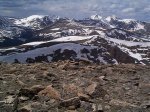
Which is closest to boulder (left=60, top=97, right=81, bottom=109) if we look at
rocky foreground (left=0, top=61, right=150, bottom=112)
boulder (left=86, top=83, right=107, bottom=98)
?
rocky foreground (left=0, top=61, right=150, bottom=112)

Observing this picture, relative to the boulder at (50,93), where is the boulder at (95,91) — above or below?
below

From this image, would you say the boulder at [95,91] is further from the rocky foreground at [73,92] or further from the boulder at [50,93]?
the boulder at [50,93]

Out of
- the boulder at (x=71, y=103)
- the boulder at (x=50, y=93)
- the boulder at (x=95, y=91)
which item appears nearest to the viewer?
the boulder at (x=71, y=103)

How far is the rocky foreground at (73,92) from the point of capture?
12.6 metres

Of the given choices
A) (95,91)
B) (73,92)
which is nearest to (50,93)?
(73,92)

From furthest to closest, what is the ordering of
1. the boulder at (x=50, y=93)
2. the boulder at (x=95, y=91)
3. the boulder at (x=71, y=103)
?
the boulder at (x=95, y=91) → the boulder at (x=50, y=93) → the boulder at (x=71, y=103)

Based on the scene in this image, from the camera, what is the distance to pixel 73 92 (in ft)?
47.4

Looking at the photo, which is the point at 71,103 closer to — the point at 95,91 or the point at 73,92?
the point at 73,92

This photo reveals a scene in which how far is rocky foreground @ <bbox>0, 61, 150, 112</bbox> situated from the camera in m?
12.6

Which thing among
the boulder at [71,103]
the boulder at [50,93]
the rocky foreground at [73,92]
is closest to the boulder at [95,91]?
the rocky foreground at [73,92]

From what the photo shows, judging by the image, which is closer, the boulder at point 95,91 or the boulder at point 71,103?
the boulder at point 71,103

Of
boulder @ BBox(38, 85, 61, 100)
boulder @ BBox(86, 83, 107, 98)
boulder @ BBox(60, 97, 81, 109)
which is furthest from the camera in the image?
boulder @ BBox(86, 83, 107, 98)

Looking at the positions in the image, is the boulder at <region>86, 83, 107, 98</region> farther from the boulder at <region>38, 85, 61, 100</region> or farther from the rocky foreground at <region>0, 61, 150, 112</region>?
the boulder at <region>38, 85, 61, 100</region>

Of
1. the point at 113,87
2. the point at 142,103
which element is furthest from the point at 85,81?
the point at 142,103
